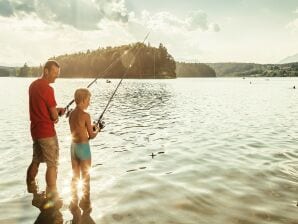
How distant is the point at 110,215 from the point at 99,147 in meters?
8.31

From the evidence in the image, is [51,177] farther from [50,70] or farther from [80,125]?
[50,70]

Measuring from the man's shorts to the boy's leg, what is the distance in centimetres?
84

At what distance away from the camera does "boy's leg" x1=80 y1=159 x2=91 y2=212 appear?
24.7ft

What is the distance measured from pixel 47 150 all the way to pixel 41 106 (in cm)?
107

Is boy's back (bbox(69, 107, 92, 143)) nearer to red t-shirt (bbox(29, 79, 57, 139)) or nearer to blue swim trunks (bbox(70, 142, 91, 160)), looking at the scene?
blue swim trunks (bbox(70, 142, 91, 160))

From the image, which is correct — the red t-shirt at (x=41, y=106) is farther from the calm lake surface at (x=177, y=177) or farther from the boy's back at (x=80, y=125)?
the calm lake surface at (x=177, y=177)

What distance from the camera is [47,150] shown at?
7.79 meters

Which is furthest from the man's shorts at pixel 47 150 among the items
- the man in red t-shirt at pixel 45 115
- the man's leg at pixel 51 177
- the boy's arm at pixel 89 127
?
the boy's arm at pixel 89 127

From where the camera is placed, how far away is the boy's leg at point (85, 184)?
7520 millimetres

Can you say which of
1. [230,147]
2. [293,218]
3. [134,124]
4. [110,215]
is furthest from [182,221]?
[134,124]

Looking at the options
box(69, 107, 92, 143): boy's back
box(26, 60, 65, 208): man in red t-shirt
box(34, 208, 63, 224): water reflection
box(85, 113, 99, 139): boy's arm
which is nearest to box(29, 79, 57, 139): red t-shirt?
box(26, 60, 65, 208): man in red t-shirt

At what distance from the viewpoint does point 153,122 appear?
24344 mm

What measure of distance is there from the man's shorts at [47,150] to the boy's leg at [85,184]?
840mm

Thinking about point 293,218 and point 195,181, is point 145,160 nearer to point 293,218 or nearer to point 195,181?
point 195,181
